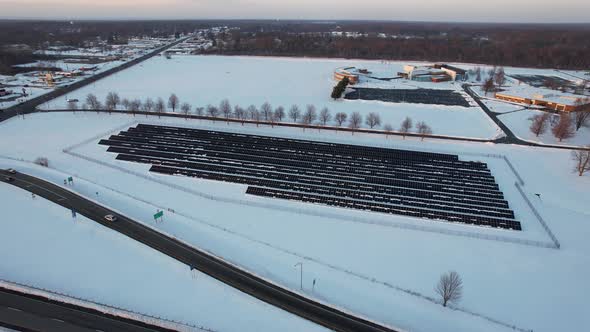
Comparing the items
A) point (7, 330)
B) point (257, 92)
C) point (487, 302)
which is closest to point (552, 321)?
point (487, 302)

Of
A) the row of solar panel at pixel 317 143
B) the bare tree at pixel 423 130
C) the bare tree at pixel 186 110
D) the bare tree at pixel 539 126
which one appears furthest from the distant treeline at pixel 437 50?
the row of solar panel at pixel 317 143

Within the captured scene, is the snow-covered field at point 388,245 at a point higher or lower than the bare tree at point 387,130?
lower

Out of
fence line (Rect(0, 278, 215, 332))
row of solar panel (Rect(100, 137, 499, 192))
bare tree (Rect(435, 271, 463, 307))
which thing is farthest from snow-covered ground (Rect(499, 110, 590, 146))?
fence line (Rect(0, 278, 215, 332))

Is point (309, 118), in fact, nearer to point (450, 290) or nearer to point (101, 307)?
point (450, 290)

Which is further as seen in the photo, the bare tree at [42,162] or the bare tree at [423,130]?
A: the bare tree at [423,130]

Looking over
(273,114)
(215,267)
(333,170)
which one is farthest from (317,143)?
(215,267)

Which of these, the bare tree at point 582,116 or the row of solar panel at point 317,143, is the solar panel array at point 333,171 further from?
the bare tree at point 582,116

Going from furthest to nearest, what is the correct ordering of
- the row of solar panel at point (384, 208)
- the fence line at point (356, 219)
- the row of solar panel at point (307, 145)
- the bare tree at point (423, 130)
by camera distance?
the bare tree at point (423, 130)
the row of solar panel at point (307, 145)
the row of solar panel at point (384, 208)
the fence line at point (356, 219)
